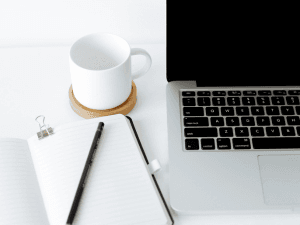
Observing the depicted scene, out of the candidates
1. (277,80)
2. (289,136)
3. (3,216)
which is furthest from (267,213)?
(3,216)

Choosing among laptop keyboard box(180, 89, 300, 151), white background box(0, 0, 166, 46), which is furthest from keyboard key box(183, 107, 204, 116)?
white background box(0, 0, 166, 46)

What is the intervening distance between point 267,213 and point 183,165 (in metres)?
0.14

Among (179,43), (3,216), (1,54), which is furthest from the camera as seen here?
(1,54)

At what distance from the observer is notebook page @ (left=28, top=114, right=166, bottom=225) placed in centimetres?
45

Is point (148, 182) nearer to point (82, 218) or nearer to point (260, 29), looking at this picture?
point (82, 218)

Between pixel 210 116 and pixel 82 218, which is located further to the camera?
pixel 210 116

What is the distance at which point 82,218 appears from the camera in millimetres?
449

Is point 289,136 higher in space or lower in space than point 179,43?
lower

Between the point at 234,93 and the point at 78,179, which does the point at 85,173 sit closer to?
the point at 78,179

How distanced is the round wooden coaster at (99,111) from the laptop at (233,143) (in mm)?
73

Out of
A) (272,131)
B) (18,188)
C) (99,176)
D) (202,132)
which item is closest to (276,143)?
(272,131)

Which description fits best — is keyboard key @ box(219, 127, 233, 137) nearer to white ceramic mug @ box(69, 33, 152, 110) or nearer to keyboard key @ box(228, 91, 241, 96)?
keyboard key @ box(228, 91, 241, 96)

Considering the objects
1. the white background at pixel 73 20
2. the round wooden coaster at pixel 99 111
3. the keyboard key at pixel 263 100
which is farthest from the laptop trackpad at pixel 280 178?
the white background at pixel 73 20

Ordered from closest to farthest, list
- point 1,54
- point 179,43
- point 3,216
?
point 3,216 < point 179,43 < point 1,54
